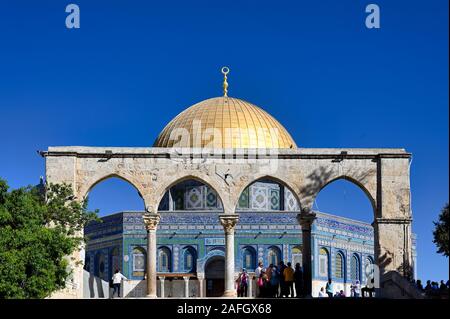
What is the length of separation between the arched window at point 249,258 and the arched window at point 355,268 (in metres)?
5.19

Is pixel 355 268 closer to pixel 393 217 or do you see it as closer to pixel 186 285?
pixel 186 285

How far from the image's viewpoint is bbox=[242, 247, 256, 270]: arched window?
132 feet

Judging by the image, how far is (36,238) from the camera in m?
21.3

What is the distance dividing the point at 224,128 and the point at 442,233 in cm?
1853

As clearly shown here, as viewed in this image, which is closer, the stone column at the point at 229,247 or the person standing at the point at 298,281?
the person standing at the point at 298,281

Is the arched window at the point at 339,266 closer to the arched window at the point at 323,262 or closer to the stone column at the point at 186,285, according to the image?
the arched window at the point at 323,262

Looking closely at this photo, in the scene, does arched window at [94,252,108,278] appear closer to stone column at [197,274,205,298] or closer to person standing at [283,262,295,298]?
stone column at [197,274,205,298]

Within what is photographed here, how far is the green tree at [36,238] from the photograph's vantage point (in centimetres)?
2066

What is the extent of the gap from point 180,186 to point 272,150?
16.4m

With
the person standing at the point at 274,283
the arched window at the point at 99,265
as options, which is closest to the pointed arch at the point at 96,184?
the person standing at the point at 274,283

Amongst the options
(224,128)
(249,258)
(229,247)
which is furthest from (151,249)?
(249,258)

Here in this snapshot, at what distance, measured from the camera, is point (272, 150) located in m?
25.1

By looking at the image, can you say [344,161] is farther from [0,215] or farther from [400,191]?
[0,215]

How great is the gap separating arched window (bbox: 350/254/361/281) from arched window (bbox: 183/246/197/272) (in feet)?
24.0
